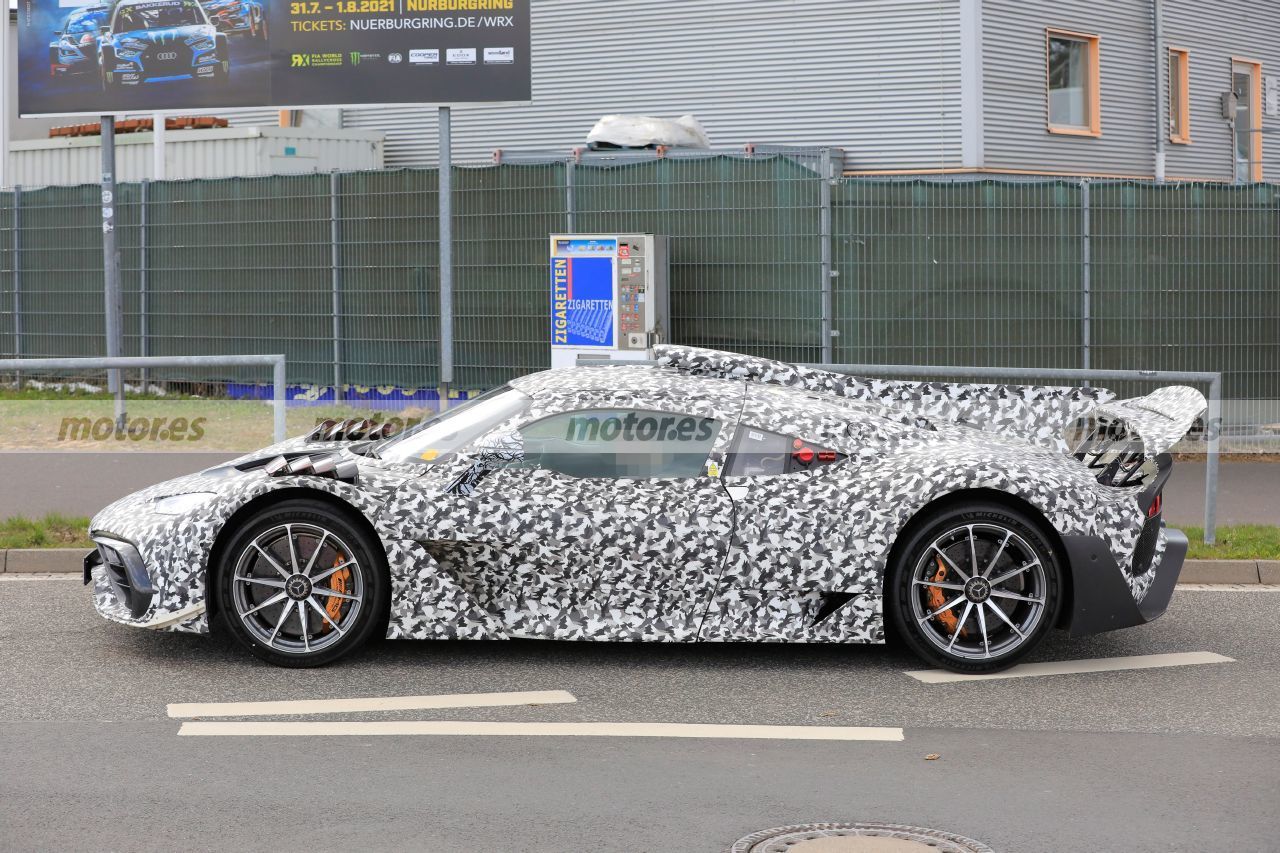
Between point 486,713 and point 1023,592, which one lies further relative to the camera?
point 1023,592

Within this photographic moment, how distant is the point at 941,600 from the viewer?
697 centimetres

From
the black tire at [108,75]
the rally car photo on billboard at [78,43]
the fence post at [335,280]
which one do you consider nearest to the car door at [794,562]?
the fence post at [335,280]

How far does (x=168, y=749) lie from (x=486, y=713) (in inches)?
48.4

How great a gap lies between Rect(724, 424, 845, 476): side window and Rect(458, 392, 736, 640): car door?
0.33 feet

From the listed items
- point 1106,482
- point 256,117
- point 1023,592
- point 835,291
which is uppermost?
point 256,117

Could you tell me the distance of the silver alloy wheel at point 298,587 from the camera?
6.94 metres

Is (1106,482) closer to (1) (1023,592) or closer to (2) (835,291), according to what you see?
(1) (1023,592)

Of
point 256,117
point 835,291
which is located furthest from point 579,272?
point 256,117

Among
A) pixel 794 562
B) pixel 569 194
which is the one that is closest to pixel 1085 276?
pixel 569 194

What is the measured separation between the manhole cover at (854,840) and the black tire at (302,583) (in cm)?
263

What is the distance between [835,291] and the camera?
49.1 ft

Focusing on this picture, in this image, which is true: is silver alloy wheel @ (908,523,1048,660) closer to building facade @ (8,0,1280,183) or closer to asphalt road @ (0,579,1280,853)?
asphalt road @ (0,579,1280,853)

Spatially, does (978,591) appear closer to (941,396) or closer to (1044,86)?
(941,396)

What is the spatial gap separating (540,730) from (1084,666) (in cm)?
265
